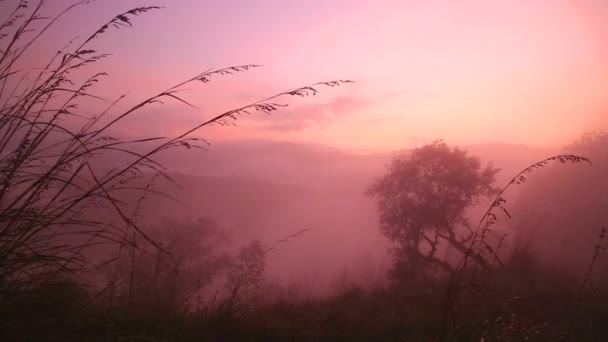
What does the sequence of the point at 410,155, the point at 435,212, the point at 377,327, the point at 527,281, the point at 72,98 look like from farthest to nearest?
1. the point at 410,155
2. the point at 435,212
3. the point at 527,281
4. the point at 377,327
5. the point at 72,98

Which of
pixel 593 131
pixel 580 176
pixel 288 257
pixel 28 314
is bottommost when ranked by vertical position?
pixel 288 257

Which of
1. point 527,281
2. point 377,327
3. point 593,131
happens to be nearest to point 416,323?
point 377,327

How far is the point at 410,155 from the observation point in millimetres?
27016

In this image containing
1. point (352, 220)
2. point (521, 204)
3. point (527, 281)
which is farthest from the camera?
point (352, 220)

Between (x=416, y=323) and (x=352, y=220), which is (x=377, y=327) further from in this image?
(x=352, y=220)

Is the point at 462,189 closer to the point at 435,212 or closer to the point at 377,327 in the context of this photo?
the point at 435,212

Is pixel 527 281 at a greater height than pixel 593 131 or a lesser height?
lesser

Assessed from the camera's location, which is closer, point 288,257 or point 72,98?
point 72,98

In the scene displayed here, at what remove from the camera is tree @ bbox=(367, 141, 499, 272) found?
2431 cm

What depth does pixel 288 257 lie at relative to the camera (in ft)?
291

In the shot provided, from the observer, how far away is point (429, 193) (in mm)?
24797

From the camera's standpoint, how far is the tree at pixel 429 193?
24.3m

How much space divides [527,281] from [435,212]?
49.6 feet

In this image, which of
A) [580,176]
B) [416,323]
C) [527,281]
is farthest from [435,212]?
[580,176]
